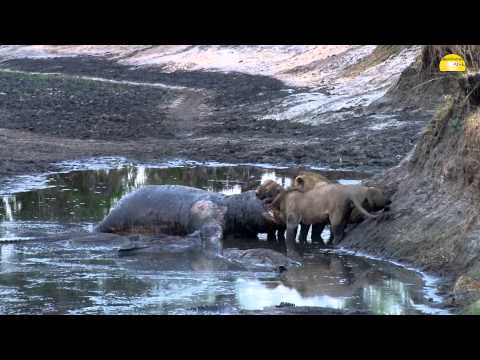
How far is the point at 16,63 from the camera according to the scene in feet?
157

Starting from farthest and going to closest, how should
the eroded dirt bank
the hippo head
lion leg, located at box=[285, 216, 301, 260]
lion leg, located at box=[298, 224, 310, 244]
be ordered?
the hippo head → lion leg, located at box=[298, 224, 310, 244] → lion leg, located at box=[285, 216, 301, 260] → the eroded dirt bank

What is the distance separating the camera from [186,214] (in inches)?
493

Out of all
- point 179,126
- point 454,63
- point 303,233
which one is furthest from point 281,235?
point 179,126

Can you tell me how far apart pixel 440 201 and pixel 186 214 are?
134 inches

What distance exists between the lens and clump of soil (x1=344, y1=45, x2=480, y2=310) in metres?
9.57

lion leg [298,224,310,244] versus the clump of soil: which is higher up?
the clump of soil

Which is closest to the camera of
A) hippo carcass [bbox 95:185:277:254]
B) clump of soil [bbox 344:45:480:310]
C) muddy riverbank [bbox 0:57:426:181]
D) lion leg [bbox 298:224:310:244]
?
clump of soil [bbox 344:45:480:310]

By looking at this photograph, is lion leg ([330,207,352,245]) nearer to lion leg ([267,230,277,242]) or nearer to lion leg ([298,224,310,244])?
lion leg ([298,224,310,244])

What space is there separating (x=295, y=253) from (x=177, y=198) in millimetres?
2190

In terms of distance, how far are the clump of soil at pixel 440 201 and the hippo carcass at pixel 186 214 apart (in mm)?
1444

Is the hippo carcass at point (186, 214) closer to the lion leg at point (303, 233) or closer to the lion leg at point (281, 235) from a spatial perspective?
the lion leg at point (281, 235)

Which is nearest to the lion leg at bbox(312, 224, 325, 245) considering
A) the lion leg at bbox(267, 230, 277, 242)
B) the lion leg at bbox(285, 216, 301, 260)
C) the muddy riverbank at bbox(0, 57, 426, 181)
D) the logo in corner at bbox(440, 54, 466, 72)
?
the lion leg at bbox(285, 216, 301, 260)

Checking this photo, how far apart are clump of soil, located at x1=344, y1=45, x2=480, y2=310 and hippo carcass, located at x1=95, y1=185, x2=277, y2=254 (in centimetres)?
144

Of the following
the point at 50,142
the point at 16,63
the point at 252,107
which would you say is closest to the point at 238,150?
the point at 50,142
